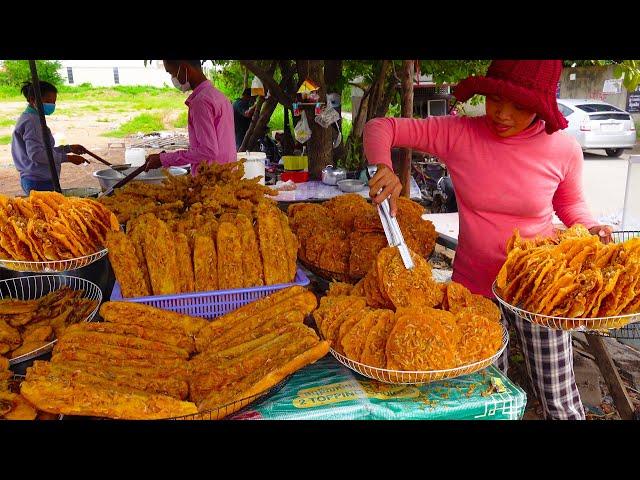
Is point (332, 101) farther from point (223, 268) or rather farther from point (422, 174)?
point (223, 268)

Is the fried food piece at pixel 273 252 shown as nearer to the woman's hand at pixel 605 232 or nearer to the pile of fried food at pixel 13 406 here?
the pile of fried food at pixel 13 406

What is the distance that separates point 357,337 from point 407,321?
21 centimetres

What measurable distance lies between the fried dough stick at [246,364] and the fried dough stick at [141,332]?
0.22 meters

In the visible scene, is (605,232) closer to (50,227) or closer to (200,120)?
(50,227)

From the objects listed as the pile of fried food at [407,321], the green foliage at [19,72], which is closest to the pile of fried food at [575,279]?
the pile of fried food at [407,321]

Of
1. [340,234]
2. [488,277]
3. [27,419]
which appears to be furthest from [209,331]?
[488,277]

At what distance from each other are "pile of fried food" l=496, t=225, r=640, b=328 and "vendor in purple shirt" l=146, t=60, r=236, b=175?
3.12m

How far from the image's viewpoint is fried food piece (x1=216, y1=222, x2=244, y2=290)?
218cm

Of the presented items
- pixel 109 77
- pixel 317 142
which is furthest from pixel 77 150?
pixel 109 77

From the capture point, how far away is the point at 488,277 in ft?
9.33

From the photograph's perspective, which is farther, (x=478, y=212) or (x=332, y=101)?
(x=332, y=101)

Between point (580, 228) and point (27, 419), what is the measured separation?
245 cm

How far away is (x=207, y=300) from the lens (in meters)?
2.15
